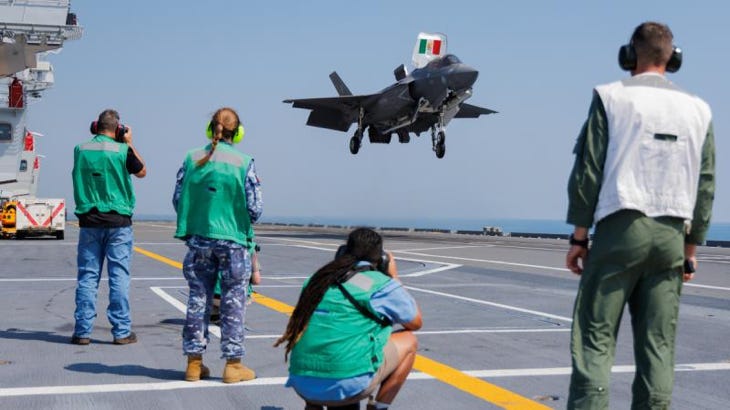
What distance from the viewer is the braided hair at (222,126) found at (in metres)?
6.20

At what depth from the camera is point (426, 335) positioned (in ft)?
28.0

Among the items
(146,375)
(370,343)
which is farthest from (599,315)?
(146,375)

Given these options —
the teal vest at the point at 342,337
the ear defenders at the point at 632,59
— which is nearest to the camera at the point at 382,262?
the teal vest at the point at 342,337

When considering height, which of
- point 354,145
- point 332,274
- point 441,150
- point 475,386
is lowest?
point 475,386

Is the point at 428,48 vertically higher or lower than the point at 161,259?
higher

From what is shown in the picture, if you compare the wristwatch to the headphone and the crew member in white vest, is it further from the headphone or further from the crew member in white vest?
the headphone

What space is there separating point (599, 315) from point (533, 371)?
272 centimetres

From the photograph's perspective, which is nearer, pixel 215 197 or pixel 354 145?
pixel 215 197

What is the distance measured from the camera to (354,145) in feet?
133

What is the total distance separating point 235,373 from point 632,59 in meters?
3.70

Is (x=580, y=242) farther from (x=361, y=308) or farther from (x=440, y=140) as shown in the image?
(x=440, y=140)

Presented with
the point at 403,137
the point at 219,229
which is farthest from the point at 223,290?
the point at 403,137

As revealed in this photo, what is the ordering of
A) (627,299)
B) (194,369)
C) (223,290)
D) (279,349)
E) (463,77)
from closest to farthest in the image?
(627,299) → (194,369) → (223,290) → (279,349) → (463,77)

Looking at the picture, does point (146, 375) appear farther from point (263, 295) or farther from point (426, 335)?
point (263, 295)
